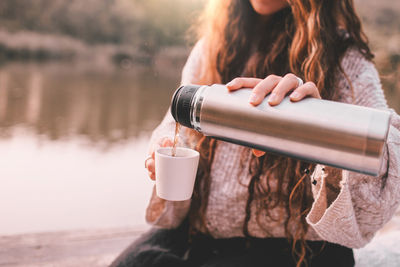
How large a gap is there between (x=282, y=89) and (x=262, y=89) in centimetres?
3

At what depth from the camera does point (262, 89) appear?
0.62 m

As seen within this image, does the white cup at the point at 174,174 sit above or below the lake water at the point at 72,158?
above

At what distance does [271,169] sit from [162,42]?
223 inches

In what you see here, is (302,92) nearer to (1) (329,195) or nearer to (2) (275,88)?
(2) (275,88)

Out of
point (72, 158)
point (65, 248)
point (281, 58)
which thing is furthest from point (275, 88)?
point (72, 158)

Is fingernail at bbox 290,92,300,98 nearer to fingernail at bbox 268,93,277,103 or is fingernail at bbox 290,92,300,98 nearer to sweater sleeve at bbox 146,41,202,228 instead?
fingernail at bbox 268,93,277,103

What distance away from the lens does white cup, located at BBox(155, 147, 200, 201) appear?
0.69m

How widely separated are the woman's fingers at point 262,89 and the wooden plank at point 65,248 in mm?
1023

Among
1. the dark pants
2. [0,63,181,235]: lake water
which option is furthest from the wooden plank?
the dark pants

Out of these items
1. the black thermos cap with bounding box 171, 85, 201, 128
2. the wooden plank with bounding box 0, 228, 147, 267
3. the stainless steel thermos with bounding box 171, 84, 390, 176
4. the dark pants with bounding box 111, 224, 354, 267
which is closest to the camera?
the stainless steel thermos with bounding box 171, 84, 390, 176

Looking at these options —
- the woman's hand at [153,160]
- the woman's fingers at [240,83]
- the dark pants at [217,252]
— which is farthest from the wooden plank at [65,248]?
the woman's fingers at [240,83]

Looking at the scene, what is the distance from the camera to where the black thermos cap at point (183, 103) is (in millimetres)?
648

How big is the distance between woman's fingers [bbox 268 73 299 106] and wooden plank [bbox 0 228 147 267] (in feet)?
3.41

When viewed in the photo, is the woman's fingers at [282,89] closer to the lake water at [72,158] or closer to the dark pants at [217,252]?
the dark pants at [217,252]
